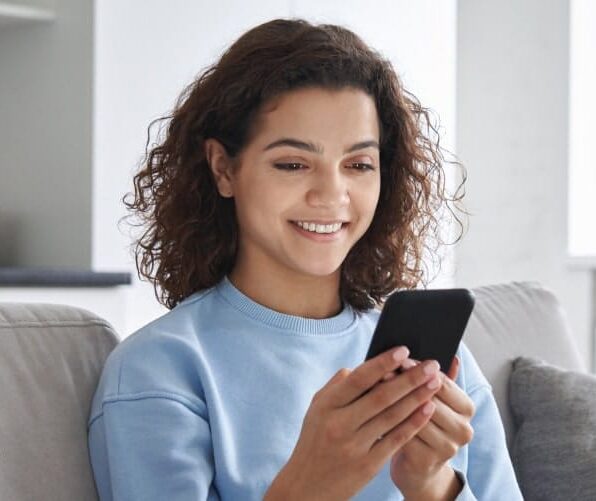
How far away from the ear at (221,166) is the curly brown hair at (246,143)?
11 millimetres

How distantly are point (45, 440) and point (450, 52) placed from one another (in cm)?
325

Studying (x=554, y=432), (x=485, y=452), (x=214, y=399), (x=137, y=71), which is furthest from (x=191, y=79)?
(x=214, y=399)

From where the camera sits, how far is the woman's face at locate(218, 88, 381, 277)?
150 centimetres

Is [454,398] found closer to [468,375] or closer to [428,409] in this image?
[428,409]

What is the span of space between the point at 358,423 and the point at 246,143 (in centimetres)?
43

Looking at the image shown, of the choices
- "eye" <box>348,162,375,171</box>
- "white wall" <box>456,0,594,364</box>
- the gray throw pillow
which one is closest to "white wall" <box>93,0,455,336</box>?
"white wall" <box>456,0,594,364</box>

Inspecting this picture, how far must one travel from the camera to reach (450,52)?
4.43 m

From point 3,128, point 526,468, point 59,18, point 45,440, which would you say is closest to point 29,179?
point 3,128

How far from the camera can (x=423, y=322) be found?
1292 mm

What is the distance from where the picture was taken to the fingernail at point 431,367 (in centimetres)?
126

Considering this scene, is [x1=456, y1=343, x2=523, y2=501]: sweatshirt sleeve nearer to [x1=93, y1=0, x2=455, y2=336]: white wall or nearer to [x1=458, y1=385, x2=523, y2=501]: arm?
[x1=458, y1=385, x2=523, y2=501]: arm

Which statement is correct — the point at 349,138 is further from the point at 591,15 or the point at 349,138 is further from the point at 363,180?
the point at 591,15

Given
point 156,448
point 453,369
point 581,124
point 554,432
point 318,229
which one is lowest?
point 554,432

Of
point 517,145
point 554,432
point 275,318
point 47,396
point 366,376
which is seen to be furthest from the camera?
point 517,145
